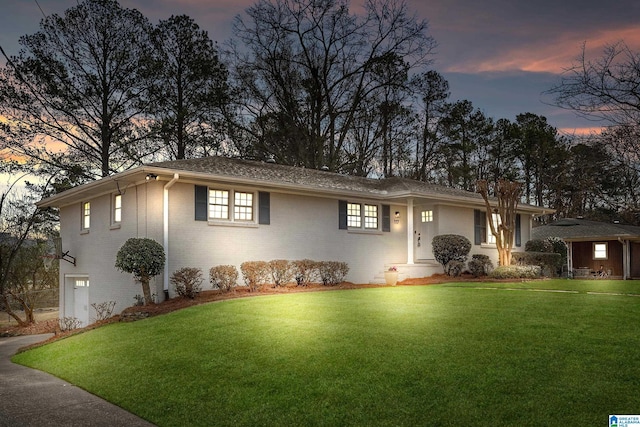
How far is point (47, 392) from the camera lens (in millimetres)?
8227

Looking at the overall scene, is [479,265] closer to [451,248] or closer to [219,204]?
[451,248]

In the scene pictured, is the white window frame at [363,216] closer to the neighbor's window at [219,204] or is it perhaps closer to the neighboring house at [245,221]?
the neighboring house at [245,221]

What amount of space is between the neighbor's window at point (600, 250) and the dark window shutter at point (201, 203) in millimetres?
23048

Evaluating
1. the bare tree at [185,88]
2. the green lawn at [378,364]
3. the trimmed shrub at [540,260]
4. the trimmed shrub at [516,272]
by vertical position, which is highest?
the bare tree at [185,88]

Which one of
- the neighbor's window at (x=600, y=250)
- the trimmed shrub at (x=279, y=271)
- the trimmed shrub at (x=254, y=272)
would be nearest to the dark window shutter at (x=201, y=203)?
the trimmed shrub at (x=254, y=272)

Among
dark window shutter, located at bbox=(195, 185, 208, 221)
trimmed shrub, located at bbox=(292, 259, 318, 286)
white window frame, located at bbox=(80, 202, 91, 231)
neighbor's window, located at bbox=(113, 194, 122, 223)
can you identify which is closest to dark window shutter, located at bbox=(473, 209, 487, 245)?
trimmed shrub, located at bbox=(292, 259, 318, 286)

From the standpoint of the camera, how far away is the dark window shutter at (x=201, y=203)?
1650cm

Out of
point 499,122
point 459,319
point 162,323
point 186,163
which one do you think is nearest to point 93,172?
point 186,163

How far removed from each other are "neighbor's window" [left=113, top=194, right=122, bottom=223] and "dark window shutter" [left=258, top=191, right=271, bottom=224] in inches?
177

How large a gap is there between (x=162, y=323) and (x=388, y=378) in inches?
270

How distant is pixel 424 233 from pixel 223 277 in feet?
30.9

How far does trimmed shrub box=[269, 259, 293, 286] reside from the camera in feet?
56.0

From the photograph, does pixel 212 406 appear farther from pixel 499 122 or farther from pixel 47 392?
pixel 499 122

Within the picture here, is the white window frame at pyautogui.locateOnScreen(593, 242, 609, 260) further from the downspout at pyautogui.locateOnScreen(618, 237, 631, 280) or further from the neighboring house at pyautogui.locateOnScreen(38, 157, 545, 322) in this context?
the neighboring house at pyautogui.locateOnScreen(38, 157, 545, 322)
